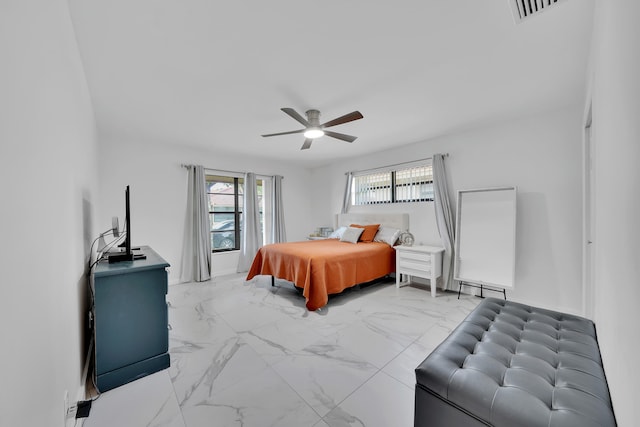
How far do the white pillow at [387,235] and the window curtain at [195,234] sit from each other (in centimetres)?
304

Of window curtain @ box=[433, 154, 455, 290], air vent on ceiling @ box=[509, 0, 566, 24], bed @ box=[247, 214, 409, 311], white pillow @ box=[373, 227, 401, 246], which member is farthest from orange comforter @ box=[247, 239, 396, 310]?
air vent on ceiling @ box=[509, 0, 566, 24]

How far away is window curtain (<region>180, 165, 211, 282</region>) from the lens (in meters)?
4.37

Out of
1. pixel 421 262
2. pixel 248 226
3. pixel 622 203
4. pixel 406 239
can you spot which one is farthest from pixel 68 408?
pixel 406 239

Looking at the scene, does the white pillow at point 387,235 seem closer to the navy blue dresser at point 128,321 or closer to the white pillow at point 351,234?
the white pillow at point 351,234

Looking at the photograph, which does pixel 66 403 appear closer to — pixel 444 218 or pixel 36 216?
pixel 36 216

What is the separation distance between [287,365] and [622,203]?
210 cm

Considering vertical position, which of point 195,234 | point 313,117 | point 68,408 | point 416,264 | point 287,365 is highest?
point 313,117

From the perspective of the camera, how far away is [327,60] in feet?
6.39

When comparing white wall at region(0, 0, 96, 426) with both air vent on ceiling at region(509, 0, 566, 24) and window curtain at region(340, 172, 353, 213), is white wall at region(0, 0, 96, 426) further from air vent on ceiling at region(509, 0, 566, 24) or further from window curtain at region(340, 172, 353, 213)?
window curtain at region(340, 172, 353, 213)

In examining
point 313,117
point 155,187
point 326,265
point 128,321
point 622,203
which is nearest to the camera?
point 622,203

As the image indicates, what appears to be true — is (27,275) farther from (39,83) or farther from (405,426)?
(405,426)

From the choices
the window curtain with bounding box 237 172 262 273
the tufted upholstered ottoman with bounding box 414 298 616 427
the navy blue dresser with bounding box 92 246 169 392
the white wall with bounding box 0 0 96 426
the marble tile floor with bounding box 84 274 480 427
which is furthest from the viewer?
the window curtain with bounding box 237 172 262 273

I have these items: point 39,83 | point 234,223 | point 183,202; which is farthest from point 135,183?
point 39,83

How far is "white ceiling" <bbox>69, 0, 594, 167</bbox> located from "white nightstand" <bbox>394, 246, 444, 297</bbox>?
70.0 inches
